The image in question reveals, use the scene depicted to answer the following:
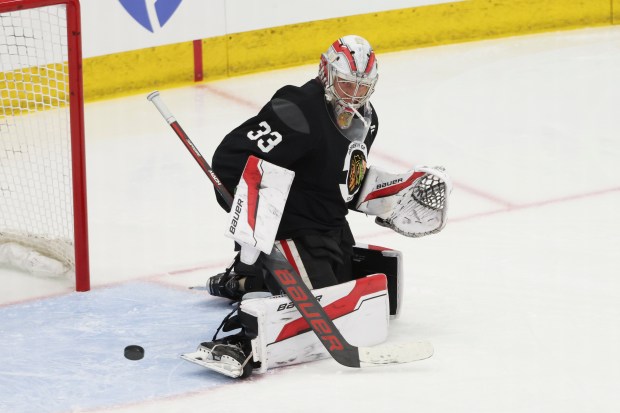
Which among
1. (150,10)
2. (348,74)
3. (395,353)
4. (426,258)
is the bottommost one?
(426,258)

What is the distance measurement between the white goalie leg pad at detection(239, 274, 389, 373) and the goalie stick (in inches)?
1.4

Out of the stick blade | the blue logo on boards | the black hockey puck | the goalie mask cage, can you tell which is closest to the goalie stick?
the stick blade

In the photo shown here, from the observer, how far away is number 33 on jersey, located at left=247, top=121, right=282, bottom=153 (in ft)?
12.1

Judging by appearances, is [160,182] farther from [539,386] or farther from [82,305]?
[539,386]

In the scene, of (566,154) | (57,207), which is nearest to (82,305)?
(57,207)

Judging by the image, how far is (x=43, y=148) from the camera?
16.8 feet

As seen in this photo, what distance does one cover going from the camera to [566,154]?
563 centimetres

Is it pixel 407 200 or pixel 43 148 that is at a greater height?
pixel 407 200

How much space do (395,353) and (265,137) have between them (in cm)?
66

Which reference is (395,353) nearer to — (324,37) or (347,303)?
(347,303)

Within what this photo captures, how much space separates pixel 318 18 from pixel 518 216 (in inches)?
75.0

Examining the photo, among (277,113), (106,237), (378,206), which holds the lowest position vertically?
(106,237)

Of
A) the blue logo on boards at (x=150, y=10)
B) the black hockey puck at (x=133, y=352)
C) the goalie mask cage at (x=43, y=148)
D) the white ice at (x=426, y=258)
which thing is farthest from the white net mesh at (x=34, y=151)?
the black hockey puck at (x=133, y=352)

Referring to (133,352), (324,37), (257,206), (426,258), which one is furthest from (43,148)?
(324,37)
